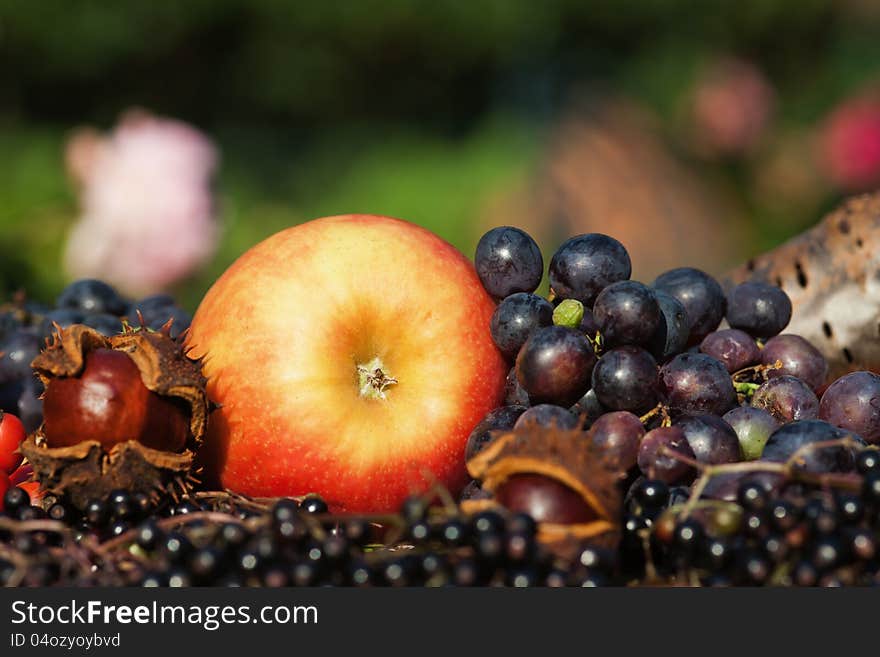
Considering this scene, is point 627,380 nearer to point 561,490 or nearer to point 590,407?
point 590,407

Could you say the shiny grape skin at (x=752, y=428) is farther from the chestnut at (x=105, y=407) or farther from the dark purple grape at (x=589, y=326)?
the chestnut at (x=105, y=407)

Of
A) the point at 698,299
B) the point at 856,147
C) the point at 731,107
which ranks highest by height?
the point at 731,107

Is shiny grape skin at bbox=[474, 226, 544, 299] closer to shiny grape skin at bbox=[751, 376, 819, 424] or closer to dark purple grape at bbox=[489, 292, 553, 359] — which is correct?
dark purple grape at bbox=[489, 292, 553, 359]

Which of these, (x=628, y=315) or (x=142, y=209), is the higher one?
(x=142, y=209)

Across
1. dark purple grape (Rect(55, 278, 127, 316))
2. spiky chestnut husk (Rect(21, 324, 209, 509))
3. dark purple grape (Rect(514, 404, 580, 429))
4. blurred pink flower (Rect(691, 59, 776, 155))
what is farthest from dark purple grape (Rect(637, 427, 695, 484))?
blurred pink flower (Rect(691, 59, 776, 155))

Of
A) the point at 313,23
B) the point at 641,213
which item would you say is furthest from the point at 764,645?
the point at 313,23

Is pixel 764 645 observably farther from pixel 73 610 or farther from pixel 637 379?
pixel 73 610

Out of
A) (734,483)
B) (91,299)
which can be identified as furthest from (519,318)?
(91,299)

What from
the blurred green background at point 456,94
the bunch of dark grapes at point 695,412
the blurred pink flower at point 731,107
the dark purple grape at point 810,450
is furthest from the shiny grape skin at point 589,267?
the blurred pink flower at point 731,107
